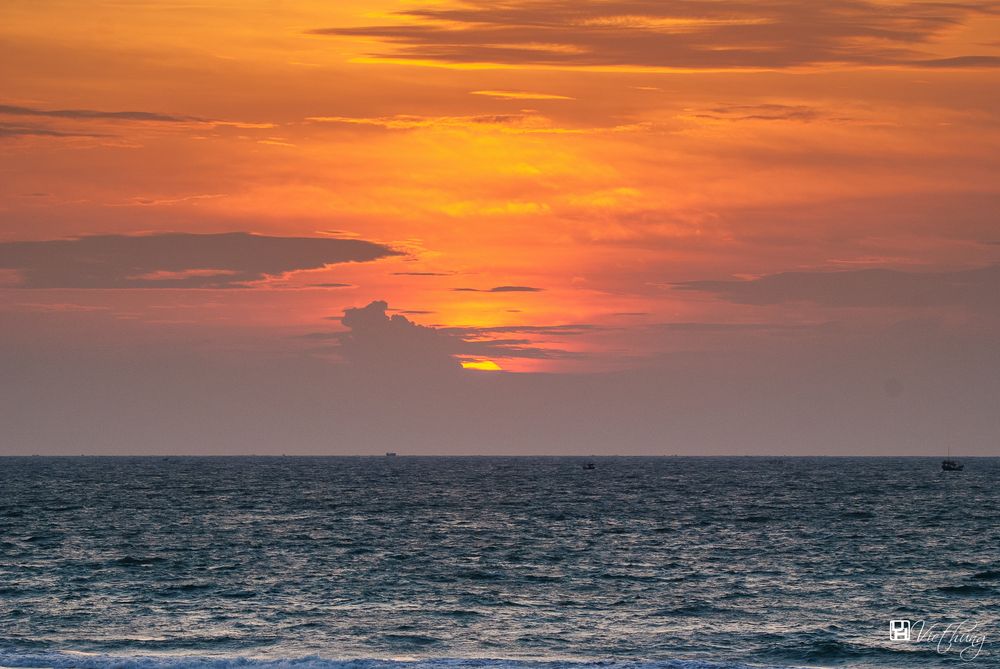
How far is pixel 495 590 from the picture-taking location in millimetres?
53812

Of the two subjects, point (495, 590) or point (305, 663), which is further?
point (495, 590)

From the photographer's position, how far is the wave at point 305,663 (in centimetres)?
3556

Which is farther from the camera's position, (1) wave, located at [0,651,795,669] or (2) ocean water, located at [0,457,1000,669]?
Answer: (2) ocean water, located at [0,457,1000,669]

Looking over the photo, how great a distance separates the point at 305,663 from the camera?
3634cm

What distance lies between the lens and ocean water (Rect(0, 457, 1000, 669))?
39750mm

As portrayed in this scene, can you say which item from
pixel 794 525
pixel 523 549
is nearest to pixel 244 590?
pixel 523 549

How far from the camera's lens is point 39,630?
141 feet

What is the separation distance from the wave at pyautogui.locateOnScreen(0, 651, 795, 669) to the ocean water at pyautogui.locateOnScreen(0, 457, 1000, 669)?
14cm

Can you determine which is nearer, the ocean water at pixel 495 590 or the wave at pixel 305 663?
the wave at pixel 305 663

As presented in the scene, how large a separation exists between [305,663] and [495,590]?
18.5 metres

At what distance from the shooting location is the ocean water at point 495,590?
39750 millimetres

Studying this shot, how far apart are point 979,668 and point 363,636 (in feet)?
68.8

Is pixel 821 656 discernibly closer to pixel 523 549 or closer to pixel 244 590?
pixel 244 590

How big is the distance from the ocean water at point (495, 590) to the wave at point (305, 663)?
14cm
